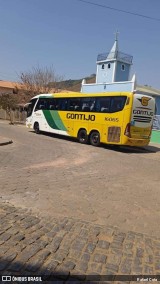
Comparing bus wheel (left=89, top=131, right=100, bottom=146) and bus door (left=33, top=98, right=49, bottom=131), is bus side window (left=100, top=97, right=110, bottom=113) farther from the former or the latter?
bus door (left=33, top=98, right=49, bottom=131)

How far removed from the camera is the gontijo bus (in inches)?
595

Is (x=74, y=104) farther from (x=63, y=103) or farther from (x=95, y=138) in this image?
(x=95, y=138)

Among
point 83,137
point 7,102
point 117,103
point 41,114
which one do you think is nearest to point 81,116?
point 83,137

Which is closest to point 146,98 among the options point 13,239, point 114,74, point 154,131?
point 154,131

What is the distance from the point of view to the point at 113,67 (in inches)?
1524

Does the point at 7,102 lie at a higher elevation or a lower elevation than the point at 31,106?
higher

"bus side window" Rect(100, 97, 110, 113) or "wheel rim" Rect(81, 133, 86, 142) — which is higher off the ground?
"bus side window" Rect(100, 97, 110, 113)

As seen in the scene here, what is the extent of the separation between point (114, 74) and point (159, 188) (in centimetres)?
3217

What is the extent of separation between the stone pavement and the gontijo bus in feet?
35.6

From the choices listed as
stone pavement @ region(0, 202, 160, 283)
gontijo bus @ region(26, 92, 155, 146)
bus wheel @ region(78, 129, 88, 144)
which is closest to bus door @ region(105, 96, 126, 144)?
gontijo bus @ region(26, 92, 155, 146)

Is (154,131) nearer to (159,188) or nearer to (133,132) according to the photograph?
(133,132)

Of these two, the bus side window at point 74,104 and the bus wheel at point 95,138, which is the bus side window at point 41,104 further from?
the bus wheel at point 95,138

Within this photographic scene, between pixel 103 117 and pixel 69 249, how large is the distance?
12.8 m

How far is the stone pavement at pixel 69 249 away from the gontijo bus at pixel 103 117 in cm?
1085
